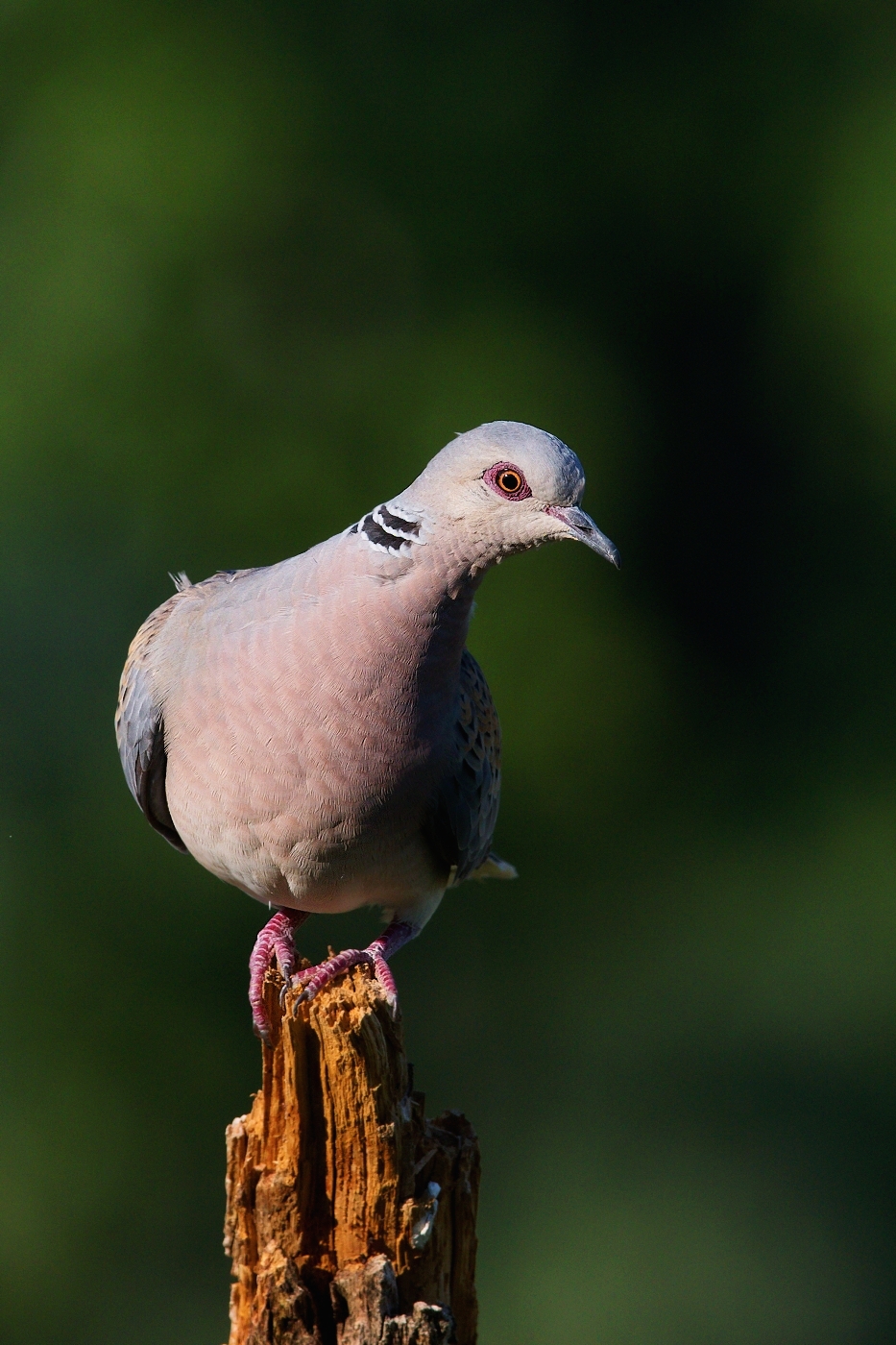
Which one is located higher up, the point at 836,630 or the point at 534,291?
the point at 534,291

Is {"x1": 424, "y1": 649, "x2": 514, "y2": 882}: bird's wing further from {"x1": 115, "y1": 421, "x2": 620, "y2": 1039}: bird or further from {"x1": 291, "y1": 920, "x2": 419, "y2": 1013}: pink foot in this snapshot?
{"x1": 291, "y1": 920, "x2": 419, "y2": 1013}: pink foot

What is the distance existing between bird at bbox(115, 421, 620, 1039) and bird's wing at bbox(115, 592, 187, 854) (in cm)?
2

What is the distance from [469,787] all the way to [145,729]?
31.0 inches

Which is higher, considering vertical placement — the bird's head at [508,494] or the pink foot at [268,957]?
the bird's head at [508,494]

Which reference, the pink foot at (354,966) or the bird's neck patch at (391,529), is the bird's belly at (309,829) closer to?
the pink foot at (354,966)

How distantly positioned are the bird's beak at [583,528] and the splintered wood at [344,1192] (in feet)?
3.34

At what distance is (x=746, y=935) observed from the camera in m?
11.2

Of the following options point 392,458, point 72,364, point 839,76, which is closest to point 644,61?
point 839,76

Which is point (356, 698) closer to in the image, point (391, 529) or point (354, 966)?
point (391, 529)

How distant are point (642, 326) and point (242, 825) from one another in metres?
9.00

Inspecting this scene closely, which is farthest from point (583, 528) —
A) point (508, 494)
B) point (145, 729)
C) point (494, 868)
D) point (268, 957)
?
point (494, 868)

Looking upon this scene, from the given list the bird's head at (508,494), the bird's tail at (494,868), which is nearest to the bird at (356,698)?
the bird's head at (508,494)

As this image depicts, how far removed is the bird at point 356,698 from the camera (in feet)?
10.1

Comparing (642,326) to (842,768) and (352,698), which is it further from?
(352,698)
